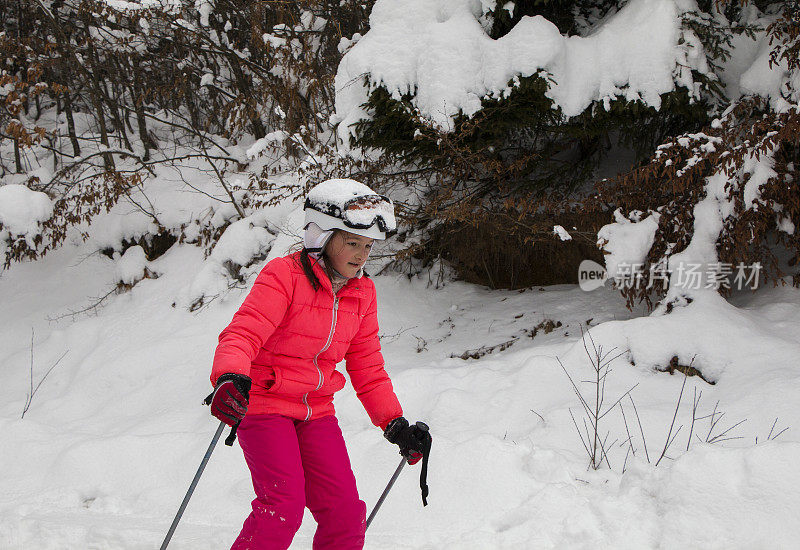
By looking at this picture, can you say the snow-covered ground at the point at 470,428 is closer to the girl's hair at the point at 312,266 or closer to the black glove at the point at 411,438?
the black glove at the point at 411,438

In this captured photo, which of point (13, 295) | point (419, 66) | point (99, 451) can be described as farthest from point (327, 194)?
point (13, 295)

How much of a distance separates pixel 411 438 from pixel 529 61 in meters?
3.81

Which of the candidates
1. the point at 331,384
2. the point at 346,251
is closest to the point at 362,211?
the point at 346,251

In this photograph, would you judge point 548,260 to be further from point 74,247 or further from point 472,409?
point 74,247

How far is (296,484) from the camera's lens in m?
2.17

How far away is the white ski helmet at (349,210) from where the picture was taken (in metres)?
2.30

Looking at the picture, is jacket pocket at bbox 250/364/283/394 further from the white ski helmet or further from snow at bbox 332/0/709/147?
snow at bbox 332/0/709/147

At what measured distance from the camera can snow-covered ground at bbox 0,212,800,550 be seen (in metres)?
2.63

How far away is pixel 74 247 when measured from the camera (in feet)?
30.0

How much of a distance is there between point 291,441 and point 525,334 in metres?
4.02

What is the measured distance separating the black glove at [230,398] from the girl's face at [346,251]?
2.01 feet

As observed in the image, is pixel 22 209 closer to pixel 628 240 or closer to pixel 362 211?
pixel 362 211

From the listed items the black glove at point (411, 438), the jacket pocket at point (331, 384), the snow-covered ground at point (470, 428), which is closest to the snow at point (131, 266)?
the snow-covered ground at point (470, 428)

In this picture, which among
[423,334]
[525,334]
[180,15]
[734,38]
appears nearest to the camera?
[734,38]
